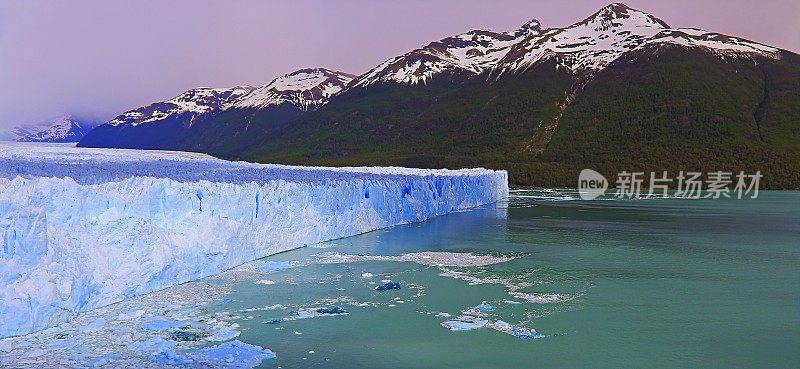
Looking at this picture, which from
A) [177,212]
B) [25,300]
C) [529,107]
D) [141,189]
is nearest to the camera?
[25,300]

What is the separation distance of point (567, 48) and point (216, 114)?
8382cm

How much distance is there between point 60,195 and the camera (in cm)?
696

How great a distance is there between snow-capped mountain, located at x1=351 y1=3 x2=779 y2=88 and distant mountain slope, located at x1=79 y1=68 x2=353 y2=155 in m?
28.0

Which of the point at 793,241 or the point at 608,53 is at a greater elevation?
the point at 608,53

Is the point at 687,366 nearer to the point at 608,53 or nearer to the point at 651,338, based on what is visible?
the point at 651,338

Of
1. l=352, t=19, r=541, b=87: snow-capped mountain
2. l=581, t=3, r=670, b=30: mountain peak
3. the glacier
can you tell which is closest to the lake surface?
the glacier

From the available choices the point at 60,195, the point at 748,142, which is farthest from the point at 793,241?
the point at 748,142

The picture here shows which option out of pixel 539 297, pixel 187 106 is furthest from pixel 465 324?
pixel 187 106

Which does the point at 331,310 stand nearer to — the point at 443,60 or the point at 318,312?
the point at 318,312

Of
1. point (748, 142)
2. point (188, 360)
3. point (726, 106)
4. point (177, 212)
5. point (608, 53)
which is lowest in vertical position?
point (188, 360)

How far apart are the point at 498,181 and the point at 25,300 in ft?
83.3

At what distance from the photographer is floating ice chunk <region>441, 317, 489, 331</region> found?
6.73 metres

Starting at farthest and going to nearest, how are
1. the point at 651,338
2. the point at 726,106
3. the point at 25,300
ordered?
the point at 726,106, the point at 651,338, the point at 25,300

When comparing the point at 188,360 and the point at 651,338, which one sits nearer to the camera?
the point at 188,360
